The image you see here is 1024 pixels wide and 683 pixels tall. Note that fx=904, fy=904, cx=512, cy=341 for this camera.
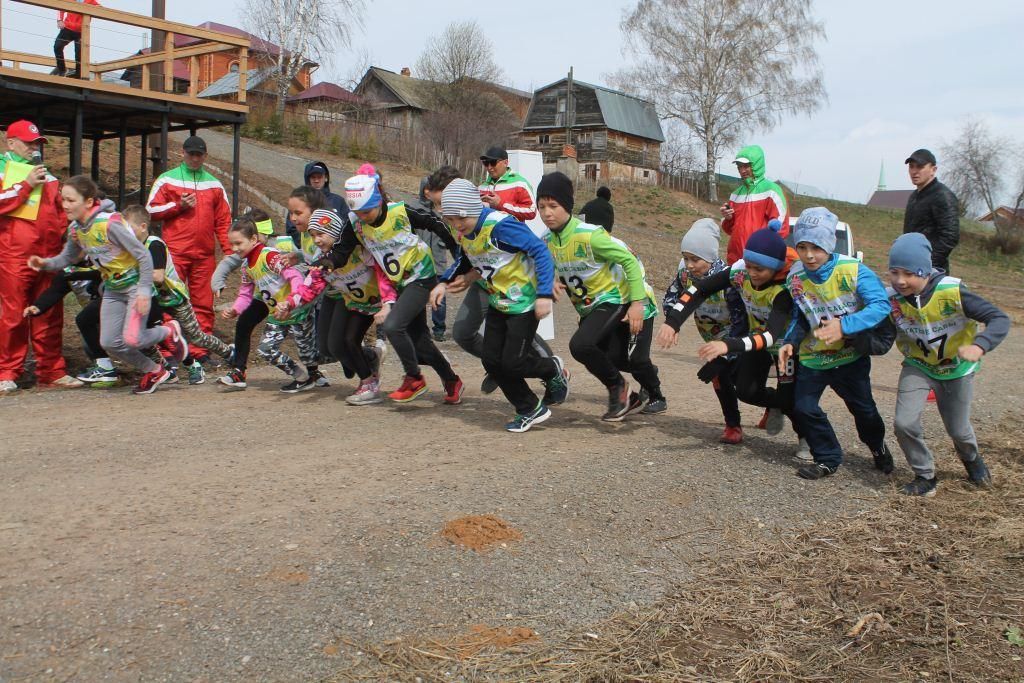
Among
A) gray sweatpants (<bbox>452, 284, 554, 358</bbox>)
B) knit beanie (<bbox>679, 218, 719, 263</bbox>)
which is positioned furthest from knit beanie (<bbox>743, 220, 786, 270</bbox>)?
gray sweatpants (<bbox>452, 284, 554, 358</bbox>)

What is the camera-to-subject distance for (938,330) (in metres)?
5.37

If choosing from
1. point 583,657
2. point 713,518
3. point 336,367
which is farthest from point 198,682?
point 336,367

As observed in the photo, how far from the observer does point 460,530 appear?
14.2 feet

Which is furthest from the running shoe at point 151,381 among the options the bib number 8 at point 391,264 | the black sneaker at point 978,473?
the black sneaker at point 978,473

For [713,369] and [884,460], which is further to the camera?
[713,369]

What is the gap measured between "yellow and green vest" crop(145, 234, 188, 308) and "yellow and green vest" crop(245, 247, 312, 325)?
3.01 feet

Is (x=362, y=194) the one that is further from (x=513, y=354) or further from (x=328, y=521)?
(x=328, y=521)

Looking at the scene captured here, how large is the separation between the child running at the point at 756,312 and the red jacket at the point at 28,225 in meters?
5.81

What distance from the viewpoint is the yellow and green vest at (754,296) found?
6160 millimetres

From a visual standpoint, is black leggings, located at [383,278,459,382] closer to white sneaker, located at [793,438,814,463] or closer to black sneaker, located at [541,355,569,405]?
Answer: black sneaker, located at [541,355,569,405]

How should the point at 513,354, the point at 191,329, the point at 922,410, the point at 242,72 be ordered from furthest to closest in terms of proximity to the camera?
the point at 242,72 → the point at 191,329 → the point at 513,354 → the point at 922,410

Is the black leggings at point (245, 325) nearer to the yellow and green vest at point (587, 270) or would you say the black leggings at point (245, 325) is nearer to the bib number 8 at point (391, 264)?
the bib number 8 at point (391, 264)

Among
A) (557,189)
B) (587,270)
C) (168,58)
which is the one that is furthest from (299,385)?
(168,58)

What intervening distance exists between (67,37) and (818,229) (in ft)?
41.2
